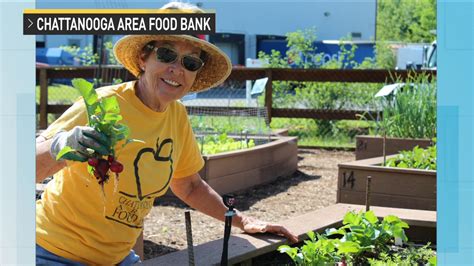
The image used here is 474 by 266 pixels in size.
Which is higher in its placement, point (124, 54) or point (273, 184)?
point (124, 54)

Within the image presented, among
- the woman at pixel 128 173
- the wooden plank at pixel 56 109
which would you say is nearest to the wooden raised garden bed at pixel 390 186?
the woman at pixel 128 173

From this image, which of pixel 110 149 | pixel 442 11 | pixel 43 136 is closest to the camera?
pixel 442 11

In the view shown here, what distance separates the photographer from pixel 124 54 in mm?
2666

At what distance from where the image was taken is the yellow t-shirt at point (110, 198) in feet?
7.82

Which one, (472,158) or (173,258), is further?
(173,258)

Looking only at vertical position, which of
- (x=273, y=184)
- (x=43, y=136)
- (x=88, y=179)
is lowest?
(x=273, y=184)

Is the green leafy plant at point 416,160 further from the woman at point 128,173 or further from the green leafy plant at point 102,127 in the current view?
the green leafy plant at point 102,127

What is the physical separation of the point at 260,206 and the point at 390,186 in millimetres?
1325

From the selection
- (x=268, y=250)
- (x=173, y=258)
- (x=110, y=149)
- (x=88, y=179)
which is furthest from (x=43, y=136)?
(x=268, y=250)

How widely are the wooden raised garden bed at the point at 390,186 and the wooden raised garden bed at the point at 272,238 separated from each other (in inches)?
48.4

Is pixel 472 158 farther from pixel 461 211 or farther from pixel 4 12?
pixel 4 12

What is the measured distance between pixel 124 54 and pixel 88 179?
1.75 feet

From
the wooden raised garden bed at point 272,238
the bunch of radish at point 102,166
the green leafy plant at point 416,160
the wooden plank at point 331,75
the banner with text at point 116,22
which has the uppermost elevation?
the wooden plank at point 331,75

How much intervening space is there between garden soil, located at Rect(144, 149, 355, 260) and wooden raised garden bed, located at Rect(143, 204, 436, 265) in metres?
1.23
